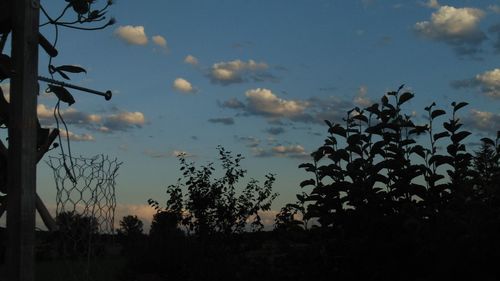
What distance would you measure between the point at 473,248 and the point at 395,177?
87cm

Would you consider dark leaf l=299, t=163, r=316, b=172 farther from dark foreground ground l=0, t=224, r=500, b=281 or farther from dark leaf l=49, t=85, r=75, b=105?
dark leaf l=49, t=85, r=75, b=105

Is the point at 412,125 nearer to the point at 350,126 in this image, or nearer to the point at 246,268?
the point at 350,126

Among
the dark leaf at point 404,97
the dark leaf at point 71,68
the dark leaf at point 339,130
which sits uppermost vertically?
the dark leaf at point 404,97

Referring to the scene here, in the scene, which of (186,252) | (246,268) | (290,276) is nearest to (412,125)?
(290,276)

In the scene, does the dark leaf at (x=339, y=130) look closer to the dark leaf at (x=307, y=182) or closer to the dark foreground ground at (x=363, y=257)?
the dark leaf at (x=307, y=182)

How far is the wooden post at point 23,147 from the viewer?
2.46m

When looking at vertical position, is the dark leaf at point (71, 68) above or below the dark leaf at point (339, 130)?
above

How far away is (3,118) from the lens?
9.09ft

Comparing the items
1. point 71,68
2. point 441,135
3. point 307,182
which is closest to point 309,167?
point 307,182

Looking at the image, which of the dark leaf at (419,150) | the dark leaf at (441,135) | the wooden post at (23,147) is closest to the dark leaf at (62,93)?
the wooden post at (23,147)

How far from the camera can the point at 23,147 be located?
8.15 ft

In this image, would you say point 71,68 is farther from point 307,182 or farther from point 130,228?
point 130,228

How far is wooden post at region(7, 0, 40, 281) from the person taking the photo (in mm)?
2455

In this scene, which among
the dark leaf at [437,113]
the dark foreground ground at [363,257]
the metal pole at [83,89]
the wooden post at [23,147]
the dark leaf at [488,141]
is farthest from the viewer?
the dark leaf at [437,113]
